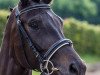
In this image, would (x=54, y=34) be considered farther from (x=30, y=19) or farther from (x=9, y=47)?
(x=9, y=47)

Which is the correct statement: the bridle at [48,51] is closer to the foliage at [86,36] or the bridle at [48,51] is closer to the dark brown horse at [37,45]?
the dark brown horse at [37,45]

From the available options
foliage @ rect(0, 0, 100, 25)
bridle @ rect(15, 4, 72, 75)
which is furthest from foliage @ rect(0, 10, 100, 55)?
bridle @ rect(15, 4, 72, 75)

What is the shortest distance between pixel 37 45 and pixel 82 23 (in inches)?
831

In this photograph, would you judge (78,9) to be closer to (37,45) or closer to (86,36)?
(86,36)

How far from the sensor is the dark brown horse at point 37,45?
5055 millimetres

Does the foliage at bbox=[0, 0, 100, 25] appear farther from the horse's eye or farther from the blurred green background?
the horse's eye

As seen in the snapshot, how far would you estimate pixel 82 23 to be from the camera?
86.1ft

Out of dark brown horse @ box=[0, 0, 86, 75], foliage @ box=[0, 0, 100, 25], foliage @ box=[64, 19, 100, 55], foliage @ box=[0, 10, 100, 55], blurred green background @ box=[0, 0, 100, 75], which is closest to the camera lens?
dark brown horse @ box=[0, 0, 86, 75]

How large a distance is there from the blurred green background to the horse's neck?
5683 mm

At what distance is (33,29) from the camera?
5305 millimetres

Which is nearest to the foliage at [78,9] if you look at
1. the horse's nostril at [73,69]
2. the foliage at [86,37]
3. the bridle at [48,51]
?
the foliage at [86,37]

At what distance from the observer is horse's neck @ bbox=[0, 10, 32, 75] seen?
5676 millimetres

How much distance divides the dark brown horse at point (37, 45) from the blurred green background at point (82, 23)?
5.79m

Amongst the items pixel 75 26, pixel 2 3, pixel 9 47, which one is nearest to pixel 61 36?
pixel 9 47
